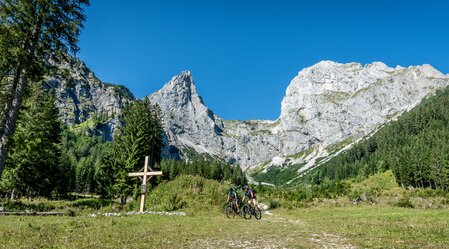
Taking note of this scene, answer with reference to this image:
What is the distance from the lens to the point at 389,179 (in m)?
136

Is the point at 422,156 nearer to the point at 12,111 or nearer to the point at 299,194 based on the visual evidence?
the point at 299,194

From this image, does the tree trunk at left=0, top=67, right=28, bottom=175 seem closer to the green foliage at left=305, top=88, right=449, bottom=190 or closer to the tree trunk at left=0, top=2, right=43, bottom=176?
the tree trunk at left=0, top=2, right=43, bottom=176

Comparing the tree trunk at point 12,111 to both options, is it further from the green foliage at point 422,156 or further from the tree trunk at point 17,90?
the green foliage at point 422,156

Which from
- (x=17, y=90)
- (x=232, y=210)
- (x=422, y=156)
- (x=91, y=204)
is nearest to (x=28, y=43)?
(x=17, y=90)

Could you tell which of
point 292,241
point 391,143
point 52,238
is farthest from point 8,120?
point 391,143

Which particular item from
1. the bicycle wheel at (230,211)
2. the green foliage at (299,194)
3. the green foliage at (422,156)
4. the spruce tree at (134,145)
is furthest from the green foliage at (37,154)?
the green foliage at (422,156)

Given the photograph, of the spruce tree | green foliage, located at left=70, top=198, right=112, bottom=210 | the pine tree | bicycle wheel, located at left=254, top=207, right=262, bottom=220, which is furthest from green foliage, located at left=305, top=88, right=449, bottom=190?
the pine tree

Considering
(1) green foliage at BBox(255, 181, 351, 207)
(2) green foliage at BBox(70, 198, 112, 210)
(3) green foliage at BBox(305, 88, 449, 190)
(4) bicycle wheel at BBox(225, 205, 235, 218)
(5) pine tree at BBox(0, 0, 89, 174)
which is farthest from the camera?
(3) green foliage at BBox(305, 88, 449, 190)

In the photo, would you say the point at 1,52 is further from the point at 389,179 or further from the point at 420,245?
the point at 389,179

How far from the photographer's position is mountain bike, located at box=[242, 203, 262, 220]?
80.1 ft

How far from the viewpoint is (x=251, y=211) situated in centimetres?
2464

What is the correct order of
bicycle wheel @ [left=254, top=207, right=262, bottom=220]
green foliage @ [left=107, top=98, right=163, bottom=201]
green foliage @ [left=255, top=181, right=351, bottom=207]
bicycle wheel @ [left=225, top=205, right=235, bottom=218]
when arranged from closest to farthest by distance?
bicycle wheel @ [left=254, top=207, right=262, bottom=220]
bicycle wheel @ [left=225, top=205, right=235, bottom=218]
green foliage @ [left=255, top=181, right=351, bottom=207]
green foliage @ [left=107, top=98, right=163, bottom=201]

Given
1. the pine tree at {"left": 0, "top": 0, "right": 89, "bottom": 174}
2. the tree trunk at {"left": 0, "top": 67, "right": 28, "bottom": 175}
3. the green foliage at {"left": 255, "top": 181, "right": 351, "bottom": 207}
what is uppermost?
the pine tree at {"left": 0, "top": 0, "right": 89, "bottom": 174}

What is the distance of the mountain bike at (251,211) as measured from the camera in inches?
961
